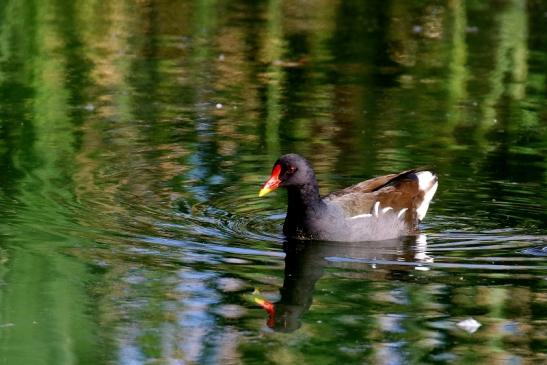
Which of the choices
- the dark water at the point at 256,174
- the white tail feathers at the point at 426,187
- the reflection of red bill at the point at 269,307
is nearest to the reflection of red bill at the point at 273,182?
the dark water at the point at 256,174

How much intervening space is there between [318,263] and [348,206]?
814mm

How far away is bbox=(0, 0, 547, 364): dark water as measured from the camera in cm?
670

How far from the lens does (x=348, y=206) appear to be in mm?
8930

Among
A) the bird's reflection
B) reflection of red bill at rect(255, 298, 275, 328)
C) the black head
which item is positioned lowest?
the bird's reflection

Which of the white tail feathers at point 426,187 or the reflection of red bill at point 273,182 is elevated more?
the reflection of red bill at point 273,182

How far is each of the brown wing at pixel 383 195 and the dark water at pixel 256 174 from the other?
230mm

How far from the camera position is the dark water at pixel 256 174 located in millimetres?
6699

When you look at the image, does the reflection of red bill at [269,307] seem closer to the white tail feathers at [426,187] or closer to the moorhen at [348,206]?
the moorhen at [348,206]

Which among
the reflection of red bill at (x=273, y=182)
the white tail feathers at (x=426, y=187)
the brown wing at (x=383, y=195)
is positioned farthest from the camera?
the white tail feathers at (x=426, y=187)

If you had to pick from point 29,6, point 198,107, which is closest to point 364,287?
point 198,107

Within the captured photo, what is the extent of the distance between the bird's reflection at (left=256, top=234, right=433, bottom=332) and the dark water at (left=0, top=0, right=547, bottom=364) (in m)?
0.02

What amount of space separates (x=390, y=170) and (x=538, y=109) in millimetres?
Answer: 2716

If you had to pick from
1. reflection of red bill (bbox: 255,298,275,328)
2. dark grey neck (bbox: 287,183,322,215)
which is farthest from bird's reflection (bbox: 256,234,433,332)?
dark grey neck (bbox: 287,183,322,215)

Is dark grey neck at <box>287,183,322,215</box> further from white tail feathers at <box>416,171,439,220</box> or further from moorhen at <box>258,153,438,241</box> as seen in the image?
white tail feathers at <box>416,171,439,220</box>
